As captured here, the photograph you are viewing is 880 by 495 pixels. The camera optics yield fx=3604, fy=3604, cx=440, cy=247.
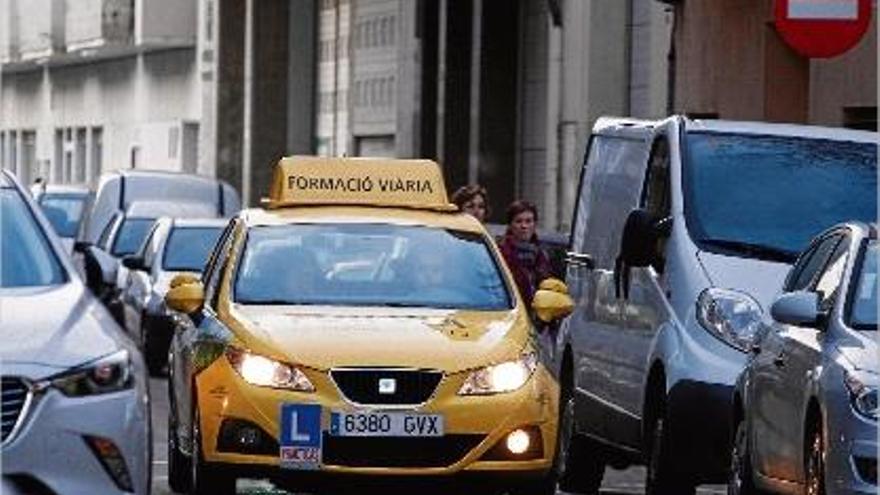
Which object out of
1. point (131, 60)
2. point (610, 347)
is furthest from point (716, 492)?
point (131, 60)

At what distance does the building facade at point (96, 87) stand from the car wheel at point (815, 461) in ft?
184

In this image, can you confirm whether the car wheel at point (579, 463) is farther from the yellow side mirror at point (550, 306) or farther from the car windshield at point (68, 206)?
the car windshield at point (68, 206)

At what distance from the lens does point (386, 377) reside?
1603cm

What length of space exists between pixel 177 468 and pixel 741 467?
3366mm

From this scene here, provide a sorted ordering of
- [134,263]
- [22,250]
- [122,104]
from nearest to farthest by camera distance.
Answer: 1. [22,250]
2. [134,263]
3. [122,104]

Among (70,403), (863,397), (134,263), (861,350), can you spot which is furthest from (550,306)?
(134,263)

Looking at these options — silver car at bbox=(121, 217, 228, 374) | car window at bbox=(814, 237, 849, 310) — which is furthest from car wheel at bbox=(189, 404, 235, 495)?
silver car at bbox=(121, 217, 228, 374)

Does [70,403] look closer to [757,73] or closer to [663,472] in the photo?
[663,472]

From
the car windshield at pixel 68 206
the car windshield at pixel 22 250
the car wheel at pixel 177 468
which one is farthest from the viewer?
the car windshield at pixel 68 206

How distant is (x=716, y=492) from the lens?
21703 mm

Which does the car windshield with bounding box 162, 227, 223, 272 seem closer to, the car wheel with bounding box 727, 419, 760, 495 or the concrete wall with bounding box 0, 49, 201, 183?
the car wheel with bounding box 727, 419, 760, 495

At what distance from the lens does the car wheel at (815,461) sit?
14.0 meters

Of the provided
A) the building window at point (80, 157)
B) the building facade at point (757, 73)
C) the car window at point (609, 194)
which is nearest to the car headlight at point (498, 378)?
the car window at point (609, 194)

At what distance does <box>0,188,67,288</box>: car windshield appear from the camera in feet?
42.6
